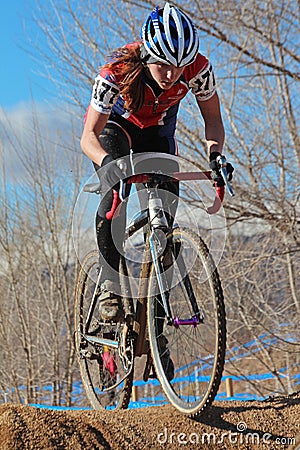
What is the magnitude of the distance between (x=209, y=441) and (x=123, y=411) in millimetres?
503

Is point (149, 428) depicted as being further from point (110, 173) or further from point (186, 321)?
point (110, 173)

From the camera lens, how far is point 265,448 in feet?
10.2

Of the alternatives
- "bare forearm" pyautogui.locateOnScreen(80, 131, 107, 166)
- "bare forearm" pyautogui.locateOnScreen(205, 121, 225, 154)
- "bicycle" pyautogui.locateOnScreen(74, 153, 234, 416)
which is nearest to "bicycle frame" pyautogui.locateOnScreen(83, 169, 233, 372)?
"bicycle" pyautogui.locateOnScreen(74, 153, 234, 416)

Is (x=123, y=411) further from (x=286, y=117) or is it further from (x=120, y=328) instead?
(x=286, y=117)

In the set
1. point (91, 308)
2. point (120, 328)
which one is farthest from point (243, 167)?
point (120, 328)

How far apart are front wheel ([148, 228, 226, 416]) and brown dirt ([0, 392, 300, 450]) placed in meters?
0.14

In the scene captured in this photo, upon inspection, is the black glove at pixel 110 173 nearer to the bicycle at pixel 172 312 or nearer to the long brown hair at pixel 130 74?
the bicycle at pixel 172 312

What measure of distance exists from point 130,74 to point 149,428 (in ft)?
5.87

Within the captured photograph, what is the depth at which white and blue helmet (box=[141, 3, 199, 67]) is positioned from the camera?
3055 millimetres

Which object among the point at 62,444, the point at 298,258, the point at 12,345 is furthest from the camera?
the point at 12,345

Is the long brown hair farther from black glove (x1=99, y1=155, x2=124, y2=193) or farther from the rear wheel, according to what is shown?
the rear wheel

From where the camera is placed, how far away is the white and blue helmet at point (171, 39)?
10.0 feet

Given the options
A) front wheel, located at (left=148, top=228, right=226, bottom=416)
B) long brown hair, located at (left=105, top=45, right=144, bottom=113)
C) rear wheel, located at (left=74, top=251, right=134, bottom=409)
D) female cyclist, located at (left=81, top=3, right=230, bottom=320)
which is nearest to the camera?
front wheel, located at (left=148, top=228, right=226, bottom=416)

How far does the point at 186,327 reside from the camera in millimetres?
3311
